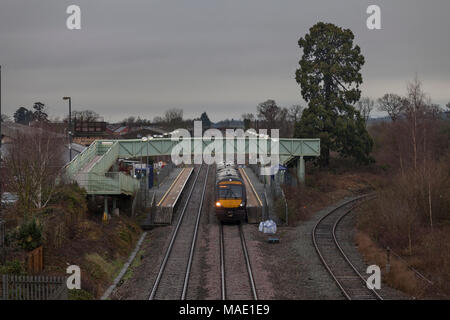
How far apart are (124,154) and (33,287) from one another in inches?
966

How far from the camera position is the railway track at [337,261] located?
1845 centimetres

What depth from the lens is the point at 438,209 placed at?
95.3 feet

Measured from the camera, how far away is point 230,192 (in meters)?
31.0

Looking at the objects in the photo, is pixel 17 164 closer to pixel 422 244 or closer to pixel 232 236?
pixel 232 236

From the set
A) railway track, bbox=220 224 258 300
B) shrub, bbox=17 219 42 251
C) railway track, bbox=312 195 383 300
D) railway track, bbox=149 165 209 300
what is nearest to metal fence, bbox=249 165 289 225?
railway track, bbox=312 195 383 300

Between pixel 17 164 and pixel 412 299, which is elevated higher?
pixel 17 164

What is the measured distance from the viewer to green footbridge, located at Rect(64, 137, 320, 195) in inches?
1132

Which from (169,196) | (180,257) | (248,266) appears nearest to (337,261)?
(248,266)

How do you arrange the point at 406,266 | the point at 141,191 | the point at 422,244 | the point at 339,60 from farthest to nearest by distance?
the point at 339,60
the point at 141,191
the point at 422,244
the point at 406,266

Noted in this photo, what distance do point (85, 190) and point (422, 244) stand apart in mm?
17486

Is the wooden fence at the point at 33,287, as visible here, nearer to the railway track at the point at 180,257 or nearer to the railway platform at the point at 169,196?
the railway track at the point at 180,257

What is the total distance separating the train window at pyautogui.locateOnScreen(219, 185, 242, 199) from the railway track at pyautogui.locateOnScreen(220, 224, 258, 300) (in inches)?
78.6

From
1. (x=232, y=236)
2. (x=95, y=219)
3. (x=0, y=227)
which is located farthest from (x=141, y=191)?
(x=0, y=227)
